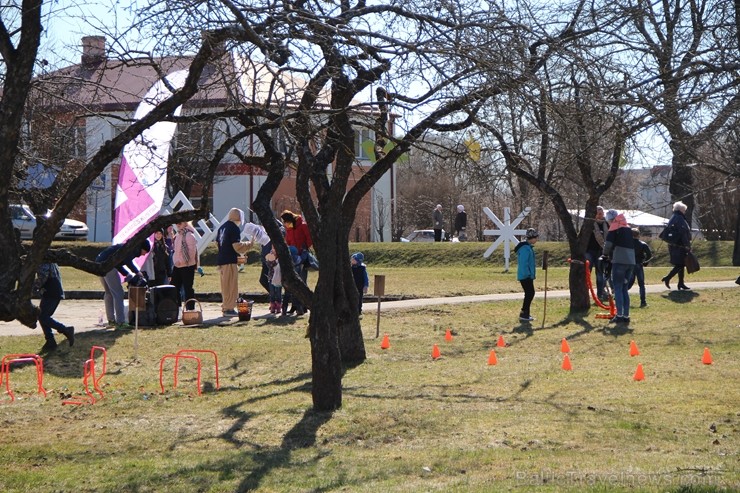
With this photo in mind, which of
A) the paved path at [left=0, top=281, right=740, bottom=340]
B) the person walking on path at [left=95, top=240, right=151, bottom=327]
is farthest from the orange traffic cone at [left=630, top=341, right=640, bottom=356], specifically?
the person walking on path at [left=95, top=240, right=151, bottom=327]

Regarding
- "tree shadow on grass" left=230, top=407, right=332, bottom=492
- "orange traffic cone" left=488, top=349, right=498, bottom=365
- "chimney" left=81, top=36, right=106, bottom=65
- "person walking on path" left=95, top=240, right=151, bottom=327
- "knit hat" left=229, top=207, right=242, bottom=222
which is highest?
"chimney" left=81, top=36, right=106, bottom=65

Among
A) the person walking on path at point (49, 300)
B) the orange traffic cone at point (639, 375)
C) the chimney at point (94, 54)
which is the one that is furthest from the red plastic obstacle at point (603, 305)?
the chimney at point (94, 54)

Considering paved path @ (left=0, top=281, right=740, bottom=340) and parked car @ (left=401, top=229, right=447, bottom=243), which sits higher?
parked car @ (left=401, top=229, right=447, bottom=243)

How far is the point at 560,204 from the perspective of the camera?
17453 mm

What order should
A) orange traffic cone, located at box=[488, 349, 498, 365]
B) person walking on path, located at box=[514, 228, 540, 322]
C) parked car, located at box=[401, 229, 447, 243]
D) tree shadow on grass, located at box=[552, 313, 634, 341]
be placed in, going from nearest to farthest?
orange traffic cone, located at box=[488, 349, 498, 365]
tree shadow on grass, located at box=[552, 313, 634, 341]
person walking on path, located at box=[514, 228, 540, 322]
parked car, located at box=[401, 229, 447, 243]

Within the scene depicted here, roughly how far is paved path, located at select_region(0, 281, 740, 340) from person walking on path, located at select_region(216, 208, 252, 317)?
1.45 ft

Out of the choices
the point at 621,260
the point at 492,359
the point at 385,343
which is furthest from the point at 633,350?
the point at 385,343

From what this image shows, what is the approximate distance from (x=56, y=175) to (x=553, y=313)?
924cm

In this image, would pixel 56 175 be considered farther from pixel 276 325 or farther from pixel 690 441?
pixel 690 441

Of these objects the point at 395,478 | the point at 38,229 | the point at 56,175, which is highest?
the point at 56,175

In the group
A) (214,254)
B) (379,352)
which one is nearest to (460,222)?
(214,254)

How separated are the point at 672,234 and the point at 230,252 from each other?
852cm

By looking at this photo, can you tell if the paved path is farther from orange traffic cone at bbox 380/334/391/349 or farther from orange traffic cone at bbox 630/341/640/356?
orange traffic cone at bbox 630/341/640/356

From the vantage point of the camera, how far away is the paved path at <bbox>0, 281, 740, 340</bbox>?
57.4 feet
